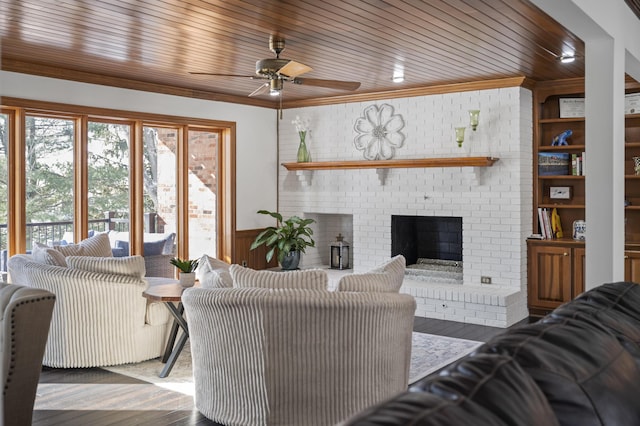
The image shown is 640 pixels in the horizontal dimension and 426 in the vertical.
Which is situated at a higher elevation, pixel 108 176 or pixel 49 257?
pixel 108 176

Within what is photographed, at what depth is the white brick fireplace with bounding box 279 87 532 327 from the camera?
663cm

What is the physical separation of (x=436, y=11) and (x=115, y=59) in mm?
2977

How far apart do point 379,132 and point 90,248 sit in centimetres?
350

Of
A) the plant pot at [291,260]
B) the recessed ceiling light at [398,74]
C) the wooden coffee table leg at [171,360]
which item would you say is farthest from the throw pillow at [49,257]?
A: the recessed ceiling light at [398,74]

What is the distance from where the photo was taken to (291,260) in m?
7.95

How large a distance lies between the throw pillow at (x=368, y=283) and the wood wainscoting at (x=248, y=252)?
433cm

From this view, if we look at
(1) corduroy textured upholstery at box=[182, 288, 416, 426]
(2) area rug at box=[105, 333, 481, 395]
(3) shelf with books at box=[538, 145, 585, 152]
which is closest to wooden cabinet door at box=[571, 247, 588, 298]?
(3) shelf with books at box=[538, 145, 585, 152]

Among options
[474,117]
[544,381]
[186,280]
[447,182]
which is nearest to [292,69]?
[186,280]

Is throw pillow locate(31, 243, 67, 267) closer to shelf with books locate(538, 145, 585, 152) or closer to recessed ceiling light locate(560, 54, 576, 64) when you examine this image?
recessed ceiling light locate(560, 54, 576, 64)

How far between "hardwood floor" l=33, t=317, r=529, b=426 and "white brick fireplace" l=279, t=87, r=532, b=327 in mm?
3360

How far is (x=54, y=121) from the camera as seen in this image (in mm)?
6367

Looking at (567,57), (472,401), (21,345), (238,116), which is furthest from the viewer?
(238,116)

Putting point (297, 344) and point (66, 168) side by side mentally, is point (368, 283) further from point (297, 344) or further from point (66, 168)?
point (66, 168)

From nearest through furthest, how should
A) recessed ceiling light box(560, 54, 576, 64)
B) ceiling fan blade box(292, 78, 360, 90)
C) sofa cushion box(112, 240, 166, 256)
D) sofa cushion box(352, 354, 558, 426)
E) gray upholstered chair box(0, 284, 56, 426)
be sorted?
sofa cushion box(352, 354, 558, 426), gray upholstered chair box(0, 284, 56, 426), ceiling fan blade box(292, 78, 360, 90), recessed ceiling light box(560, 54, 576, 64), sofa cushion box(112, 240, 166, 256)
